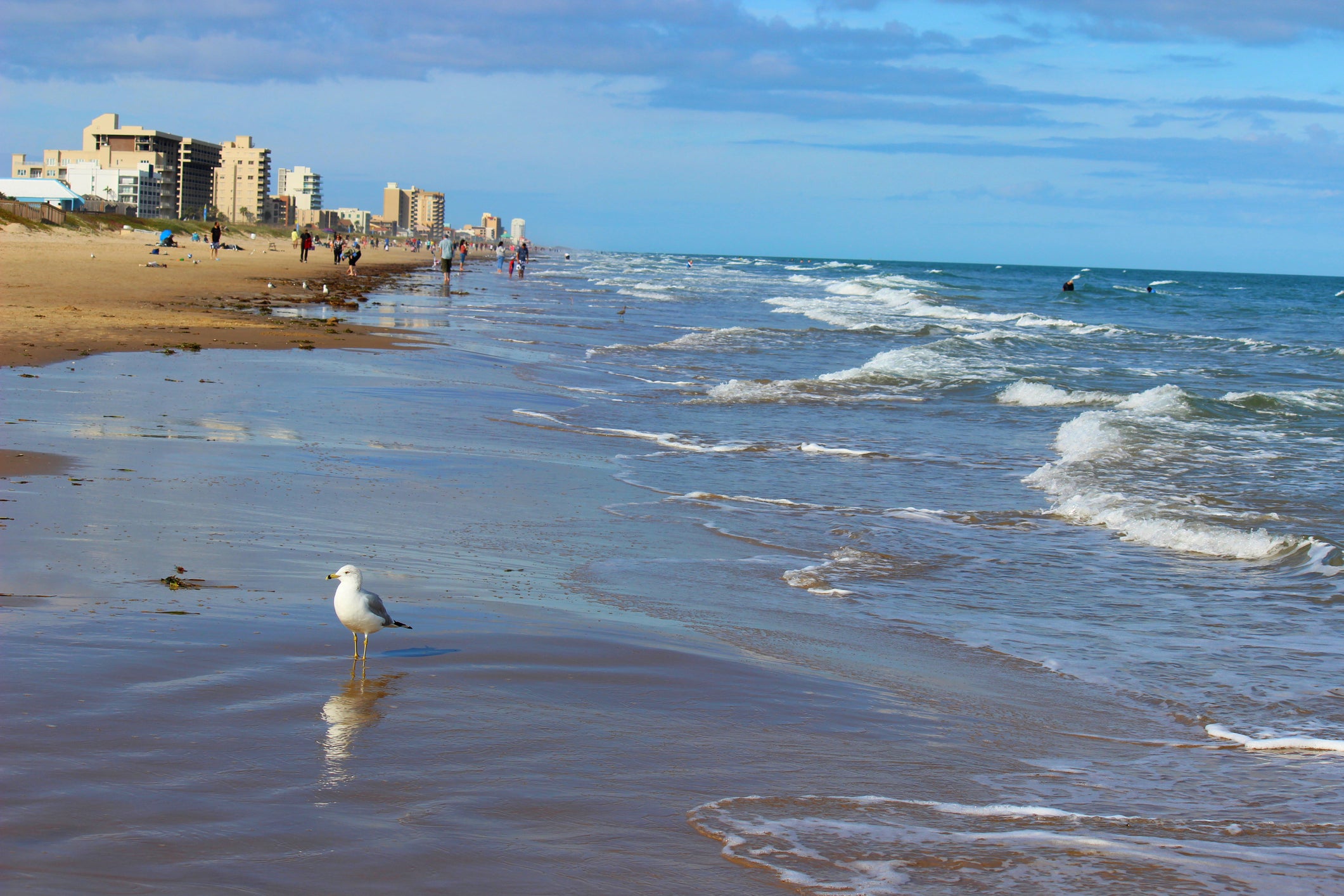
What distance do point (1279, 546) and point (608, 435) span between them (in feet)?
21.4

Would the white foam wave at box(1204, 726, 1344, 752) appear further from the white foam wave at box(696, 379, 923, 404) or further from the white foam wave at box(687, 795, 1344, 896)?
the white foam wave at box(696, 379, 923, 404)

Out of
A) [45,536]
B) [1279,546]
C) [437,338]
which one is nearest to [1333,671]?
[1279,546]

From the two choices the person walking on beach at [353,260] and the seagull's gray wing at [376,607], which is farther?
the person walking on beach at [353,260]

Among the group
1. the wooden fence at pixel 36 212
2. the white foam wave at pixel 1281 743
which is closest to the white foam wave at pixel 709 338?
the white foam wave at pixel 1281 743

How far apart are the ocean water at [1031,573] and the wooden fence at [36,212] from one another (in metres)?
52.8

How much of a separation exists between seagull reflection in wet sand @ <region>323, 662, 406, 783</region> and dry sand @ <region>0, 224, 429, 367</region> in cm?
972

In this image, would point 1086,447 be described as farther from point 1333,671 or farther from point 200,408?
point 200,408

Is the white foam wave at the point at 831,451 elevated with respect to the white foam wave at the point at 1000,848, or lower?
elevated

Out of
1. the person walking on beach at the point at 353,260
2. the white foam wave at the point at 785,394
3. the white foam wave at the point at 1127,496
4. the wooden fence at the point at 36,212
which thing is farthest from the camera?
the wooden fence at the point at 36,212

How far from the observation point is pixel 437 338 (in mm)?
21750

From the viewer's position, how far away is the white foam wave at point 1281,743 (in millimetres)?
4891

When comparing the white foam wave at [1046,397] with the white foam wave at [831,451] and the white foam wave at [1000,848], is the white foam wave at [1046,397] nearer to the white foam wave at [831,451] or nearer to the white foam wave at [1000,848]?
the white foam wave at [831,451]

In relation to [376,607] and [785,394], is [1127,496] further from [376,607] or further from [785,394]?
[376,607]

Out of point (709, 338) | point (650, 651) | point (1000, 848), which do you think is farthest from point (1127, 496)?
point (709, 338)
